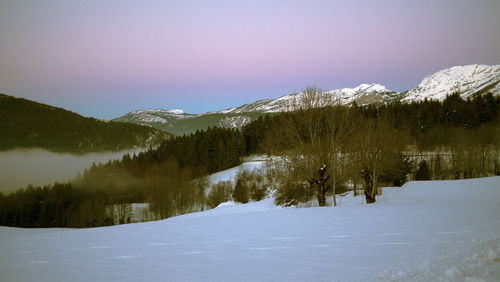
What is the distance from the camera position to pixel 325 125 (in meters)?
22.2

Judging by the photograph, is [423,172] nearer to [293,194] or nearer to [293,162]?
[293,194]

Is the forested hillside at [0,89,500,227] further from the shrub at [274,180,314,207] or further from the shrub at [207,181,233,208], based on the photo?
the shrub at [207,181,233,208]

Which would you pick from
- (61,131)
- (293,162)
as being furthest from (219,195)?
(61,131)

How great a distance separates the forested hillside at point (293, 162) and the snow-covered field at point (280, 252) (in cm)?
1079

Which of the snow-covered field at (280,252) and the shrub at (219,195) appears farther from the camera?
the shrub at (219,195)

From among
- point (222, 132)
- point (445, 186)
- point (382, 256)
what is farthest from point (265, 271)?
point (222, 132)

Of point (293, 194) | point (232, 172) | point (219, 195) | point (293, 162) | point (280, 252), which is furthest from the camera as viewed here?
point (232, 172)

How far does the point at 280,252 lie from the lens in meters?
7.48

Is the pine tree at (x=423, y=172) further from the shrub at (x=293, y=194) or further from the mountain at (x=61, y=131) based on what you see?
the mountain at (x=61, y=131)

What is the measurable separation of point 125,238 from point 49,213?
7370 cm

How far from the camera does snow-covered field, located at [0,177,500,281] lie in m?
5.73

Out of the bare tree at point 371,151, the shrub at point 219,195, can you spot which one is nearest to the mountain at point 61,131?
the shrub at point 219,195

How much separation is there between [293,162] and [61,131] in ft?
630

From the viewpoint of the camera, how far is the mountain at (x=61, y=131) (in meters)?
152
